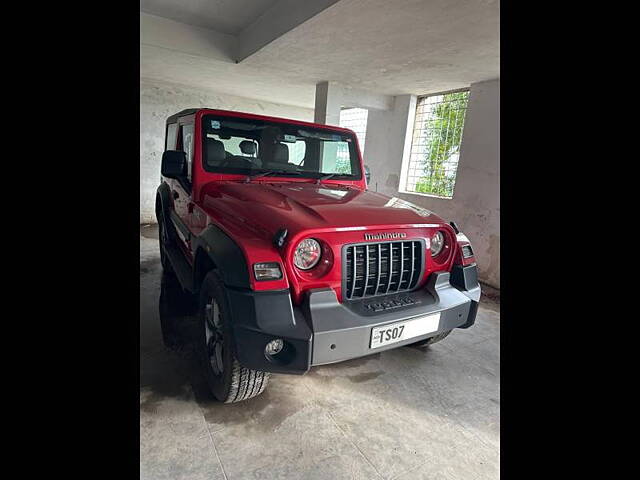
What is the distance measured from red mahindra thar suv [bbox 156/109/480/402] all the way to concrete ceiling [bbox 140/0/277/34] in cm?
219

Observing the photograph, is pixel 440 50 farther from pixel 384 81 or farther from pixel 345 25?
pixel 384 81

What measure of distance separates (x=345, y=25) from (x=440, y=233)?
243 cm

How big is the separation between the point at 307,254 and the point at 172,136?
2670 mm

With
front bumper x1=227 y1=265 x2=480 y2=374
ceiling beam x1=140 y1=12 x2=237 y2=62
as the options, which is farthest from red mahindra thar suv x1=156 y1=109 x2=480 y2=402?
ceiling beam x1=140 y1=12 x2=237 y2=62

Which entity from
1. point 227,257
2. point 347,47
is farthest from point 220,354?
point 347,47

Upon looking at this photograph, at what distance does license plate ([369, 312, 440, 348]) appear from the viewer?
1900mm

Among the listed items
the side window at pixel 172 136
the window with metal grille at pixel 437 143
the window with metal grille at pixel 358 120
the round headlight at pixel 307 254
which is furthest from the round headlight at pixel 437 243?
the window with metal grille at pixel 358 120

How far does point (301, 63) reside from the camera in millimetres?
5102

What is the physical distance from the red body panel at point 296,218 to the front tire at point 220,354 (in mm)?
296

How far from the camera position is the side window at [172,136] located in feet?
11.8
